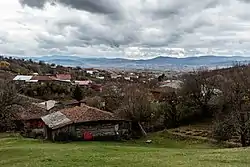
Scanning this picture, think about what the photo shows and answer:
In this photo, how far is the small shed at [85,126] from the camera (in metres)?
53.5

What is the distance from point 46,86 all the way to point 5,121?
2249 inches

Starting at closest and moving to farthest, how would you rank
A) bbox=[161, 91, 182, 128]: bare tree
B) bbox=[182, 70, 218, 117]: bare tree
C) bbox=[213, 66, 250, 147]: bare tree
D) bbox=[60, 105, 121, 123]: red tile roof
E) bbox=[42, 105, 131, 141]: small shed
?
bbox=[213, 66, 250, 147]: bare tree < bbox=[42, 105, 131, 141]: small shed < bbox=[60, 105, 121, 123]: red tile roof < bbox=[161, 91, 182, 128]: bare tree < bbox=[182, 70, 218, 117]: bare tree

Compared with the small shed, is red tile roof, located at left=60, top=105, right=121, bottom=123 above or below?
above

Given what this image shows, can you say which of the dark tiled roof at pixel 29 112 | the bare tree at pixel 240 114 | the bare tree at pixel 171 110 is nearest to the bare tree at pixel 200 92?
the bare tree at pixel 171 110

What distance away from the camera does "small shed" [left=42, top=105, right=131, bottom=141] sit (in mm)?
53500

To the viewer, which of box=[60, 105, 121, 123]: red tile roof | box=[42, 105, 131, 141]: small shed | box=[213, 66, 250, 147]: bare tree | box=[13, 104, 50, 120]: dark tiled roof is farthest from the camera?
box=[13, 104, 50, 120]: dark tiled roof

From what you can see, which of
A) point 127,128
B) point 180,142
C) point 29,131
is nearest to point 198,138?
point 180,142

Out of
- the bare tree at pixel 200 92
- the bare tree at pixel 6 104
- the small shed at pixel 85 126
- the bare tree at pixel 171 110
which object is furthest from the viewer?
the bare tree at pixel 200 92

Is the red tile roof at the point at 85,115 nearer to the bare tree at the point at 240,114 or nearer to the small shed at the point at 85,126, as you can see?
the small shed at the point at 85,126

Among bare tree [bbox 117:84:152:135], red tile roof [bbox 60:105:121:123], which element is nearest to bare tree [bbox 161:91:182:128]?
bare tree [bbox 117:84:152:135]

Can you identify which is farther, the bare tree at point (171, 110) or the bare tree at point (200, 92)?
the bare tree at point (200, 92)

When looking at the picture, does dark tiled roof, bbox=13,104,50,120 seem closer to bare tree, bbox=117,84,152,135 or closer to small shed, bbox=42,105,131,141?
bare tree, bbox=117,84,152,135

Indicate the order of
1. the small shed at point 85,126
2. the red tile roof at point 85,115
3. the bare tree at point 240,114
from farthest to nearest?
the red tile roof at point 85,115 < the small shed at point 85,126 < the bare tree at point 240,114

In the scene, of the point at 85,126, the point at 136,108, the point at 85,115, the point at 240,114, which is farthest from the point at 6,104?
the point at 240,114
